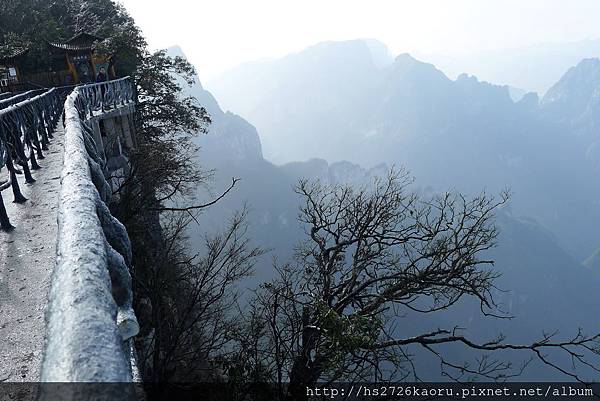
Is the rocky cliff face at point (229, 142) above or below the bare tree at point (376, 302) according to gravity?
above

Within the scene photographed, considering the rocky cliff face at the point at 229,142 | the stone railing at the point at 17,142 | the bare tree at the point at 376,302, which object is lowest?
the bare tree at the point at 376,302

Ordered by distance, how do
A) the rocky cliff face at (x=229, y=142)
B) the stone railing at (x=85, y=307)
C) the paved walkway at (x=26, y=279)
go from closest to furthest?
1. the stone railing at (x=85, y=307)
2. the paved walkway at (x=26, y=279)
3. the rocky cliff face at (x=229, y=142)

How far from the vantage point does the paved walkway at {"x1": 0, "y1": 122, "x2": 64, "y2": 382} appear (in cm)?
224

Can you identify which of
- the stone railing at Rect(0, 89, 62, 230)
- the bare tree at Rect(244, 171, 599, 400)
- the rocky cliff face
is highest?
the rocky cliff face

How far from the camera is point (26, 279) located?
3.02 meters

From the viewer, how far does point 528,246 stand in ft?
414

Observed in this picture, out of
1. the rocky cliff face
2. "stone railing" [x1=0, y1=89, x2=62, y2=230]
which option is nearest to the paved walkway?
"stone railing" [x1=0, y1=89, x2=62, y2=230]

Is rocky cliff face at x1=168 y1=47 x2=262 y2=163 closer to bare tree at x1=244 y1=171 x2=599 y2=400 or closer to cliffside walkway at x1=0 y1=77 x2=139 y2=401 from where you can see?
bare tree at x1=244 y1=171 x2=599 y2=400

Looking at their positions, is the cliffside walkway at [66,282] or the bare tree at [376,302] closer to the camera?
the cliffside walkway at [66,282]

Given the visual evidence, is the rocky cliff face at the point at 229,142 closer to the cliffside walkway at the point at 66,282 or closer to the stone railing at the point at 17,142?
the stone railing at the point at 17,142

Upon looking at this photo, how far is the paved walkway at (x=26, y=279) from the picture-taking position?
2.24 metres

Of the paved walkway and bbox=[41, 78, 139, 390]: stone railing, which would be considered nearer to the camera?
bbox=[41, 78, 139, 390]: stone railing

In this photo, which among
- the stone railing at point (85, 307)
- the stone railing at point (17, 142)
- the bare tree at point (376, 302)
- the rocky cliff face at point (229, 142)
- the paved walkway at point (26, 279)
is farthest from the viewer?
the rocky cliff face at point (229, 142)

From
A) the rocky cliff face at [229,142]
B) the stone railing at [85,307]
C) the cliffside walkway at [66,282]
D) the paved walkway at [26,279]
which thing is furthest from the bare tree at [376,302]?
the rocky cliff face at [229,142]
